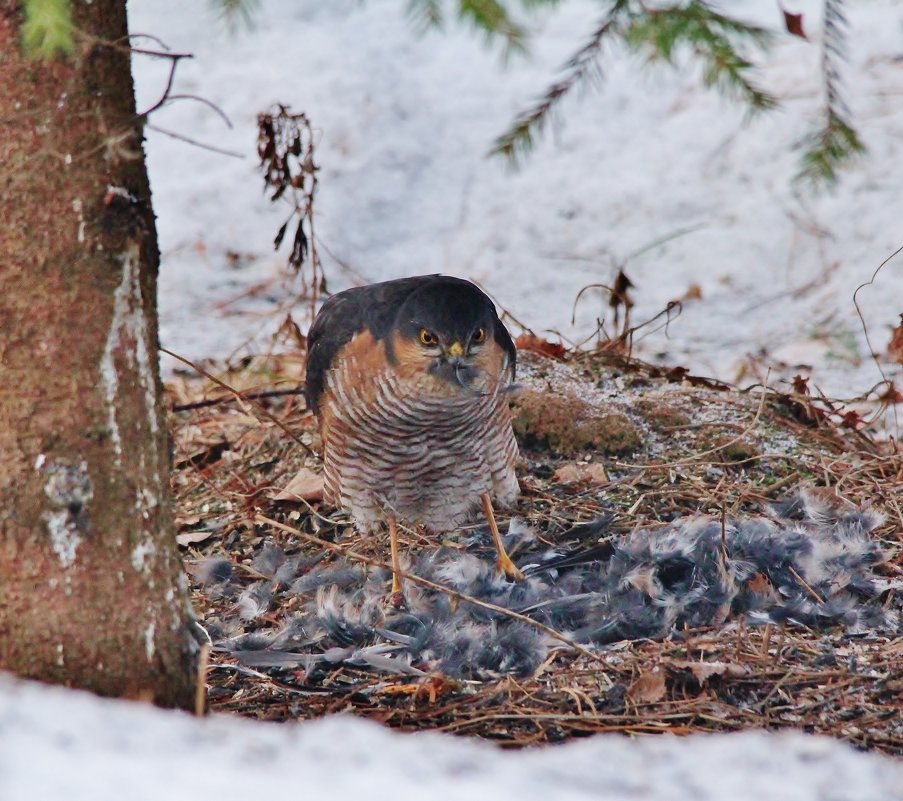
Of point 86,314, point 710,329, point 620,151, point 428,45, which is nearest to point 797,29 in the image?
point 86,314

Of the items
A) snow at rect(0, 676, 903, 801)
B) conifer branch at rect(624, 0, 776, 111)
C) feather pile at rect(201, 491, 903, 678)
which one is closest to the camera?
snow at rect(0, 676, 903, 801)

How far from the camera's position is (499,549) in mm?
4070

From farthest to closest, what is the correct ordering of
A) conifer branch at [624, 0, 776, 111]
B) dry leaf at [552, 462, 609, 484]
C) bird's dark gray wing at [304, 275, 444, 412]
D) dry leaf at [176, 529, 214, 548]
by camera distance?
1. dry leaf at [552, 462, 609, 484]
2. dry leaf at [176, 529, 214, 548]
3. bird's dark gray wing at [304, 275, 444, 412]
4. conifer branch at [624, 0, 776, 111]

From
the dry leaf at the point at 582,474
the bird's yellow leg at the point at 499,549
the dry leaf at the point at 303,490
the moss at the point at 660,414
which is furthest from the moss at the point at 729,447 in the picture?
the dry leaf at the point at 303,490

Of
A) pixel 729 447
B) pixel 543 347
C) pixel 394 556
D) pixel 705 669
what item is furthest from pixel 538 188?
pixel 705 669

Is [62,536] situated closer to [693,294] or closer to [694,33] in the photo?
[694,33]

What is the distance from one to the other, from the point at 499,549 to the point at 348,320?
980 mm

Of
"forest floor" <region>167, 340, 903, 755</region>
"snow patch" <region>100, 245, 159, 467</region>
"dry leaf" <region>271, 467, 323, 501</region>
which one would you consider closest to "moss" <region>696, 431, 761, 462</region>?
"forest floor" <region>167, 340, 903, 755</region>

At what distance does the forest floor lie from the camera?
2.97 metres

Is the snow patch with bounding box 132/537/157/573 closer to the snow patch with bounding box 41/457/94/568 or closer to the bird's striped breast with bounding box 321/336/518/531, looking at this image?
the snow patch with bounding box 41/457/94/568

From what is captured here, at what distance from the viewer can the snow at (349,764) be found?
6.37ft

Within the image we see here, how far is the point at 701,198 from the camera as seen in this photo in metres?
7.32

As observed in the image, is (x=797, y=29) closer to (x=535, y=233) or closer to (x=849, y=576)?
(x=849, y=576)

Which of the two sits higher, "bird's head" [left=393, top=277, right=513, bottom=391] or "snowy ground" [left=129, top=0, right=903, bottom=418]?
"snowy ground" [left=129, top=0, right=903, bottom=418]
